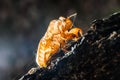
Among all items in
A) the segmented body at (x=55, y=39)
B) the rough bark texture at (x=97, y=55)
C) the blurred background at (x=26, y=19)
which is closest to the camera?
Answer: the rough bark texture at (x=97, y=55)

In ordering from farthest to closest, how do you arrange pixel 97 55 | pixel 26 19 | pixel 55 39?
pixel 26 19, pixel 55 39, pixel 97 55

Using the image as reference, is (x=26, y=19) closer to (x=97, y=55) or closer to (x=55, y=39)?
(x=55, y=39)

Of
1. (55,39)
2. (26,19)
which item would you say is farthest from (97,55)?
(26,19)

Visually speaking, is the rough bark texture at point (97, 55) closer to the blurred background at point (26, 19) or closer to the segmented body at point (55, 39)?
the segmented body at point (55, 39)

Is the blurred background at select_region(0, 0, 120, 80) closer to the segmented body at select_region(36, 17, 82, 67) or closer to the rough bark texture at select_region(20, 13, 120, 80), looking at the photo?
the segmented body at select_region(36, 17, 82, 67)

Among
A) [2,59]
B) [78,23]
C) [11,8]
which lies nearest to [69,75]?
[78,23]

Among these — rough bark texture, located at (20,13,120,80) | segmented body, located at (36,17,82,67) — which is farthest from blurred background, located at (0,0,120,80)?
rough bark texture, located at (20,13,120,80)

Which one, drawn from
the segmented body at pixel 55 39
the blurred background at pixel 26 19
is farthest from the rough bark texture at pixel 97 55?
the blurred background at pixel 26 19
